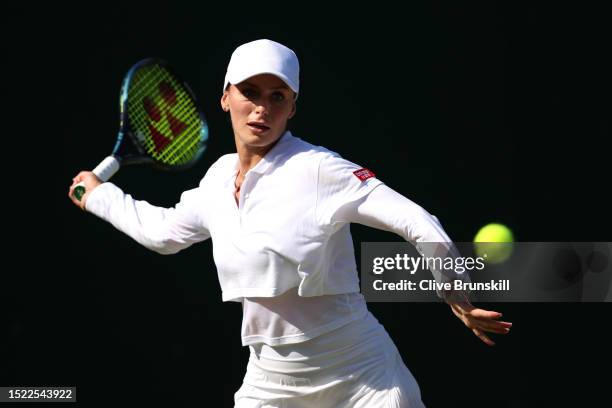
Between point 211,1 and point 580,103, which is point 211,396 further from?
point 580,103

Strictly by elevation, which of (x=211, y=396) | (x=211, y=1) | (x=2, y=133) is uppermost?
(x=211, y=1)

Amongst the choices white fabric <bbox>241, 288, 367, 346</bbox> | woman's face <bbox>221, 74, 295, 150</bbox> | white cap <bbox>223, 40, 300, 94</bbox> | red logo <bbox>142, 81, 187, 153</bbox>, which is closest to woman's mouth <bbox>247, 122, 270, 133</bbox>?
woman's face <bbox>221, 74, 295, 150</bbox>

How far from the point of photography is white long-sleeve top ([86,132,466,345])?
2.96 metres

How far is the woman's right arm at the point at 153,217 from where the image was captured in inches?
133

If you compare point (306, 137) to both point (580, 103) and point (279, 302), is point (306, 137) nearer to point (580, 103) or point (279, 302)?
point (580, 103)

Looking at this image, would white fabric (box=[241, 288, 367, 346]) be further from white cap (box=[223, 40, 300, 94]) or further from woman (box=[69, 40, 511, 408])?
white cap (box=[223, 40, 300, 94])

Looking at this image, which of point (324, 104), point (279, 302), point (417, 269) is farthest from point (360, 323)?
point (324, 104)

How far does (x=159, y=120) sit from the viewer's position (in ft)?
13.0

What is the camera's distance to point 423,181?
16.5 feet

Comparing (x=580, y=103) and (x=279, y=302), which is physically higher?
(x=580, y=103)

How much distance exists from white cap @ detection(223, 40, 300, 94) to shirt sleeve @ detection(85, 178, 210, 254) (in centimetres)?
40

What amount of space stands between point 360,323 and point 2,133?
2.44 metres

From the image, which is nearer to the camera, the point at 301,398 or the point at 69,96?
the point at 301,398

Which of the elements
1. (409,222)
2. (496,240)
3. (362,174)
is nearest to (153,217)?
(362,174)
